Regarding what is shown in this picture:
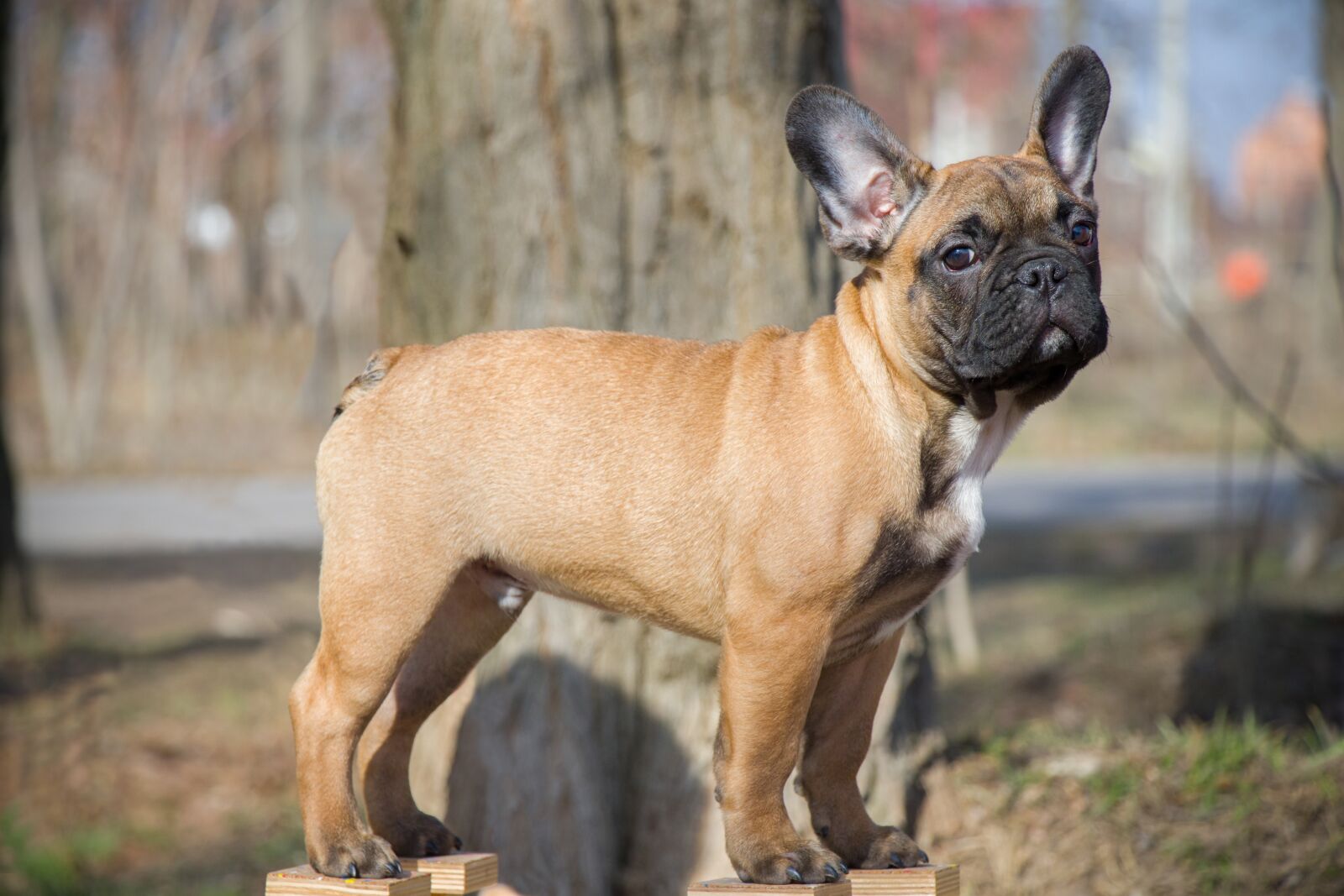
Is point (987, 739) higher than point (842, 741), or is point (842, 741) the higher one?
point (842, 741)

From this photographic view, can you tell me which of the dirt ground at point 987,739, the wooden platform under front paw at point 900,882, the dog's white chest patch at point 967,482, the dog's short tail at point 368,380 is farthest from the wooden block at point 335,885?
the dirt ground at point 987,739

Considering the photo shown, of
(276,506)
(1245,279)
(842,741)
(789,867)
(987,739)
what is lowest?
(987,739)

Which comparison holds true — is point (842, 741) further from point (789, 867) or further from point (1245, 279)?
point (1245, 279)

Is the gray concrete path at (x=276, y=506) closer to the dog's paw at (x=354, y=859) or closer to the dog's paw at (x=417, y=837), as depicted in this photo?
the dog's paw at (x=417, y=837)

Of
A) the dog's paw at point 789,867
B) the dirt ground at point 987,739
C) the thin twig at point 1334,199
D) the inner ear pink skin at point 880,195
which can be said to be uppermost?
the thin twig at point 1334,199

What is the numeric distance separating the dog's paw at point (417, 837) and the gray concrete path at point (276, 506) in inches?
313

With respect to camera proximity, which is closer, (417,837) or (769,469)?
(769,469)

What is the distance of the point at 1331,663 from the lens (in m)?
7.10

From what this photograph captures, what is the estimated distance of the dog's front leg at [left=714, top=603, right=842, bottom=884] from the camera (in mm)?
3088

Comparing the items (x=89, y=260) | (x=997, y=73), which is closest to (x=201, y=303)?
(x=89, y=260)

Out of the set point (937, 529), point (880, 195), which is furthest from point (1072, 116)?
point (937, 529)

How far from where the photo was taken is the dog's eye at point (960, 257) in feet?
10.2

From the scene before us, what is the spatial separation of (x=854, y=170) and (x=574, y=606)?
6.46ft

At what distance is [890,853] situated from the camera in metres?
3.48
